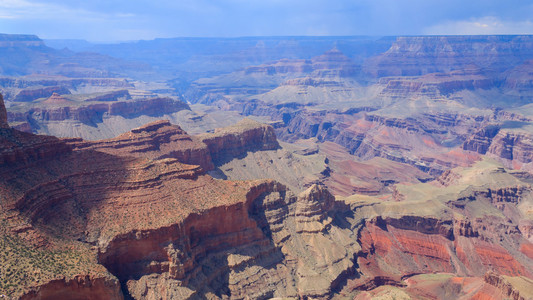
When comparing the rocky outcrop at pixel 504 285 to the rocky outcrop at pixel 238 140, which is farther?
the rocky outcrop at pixel 238 140

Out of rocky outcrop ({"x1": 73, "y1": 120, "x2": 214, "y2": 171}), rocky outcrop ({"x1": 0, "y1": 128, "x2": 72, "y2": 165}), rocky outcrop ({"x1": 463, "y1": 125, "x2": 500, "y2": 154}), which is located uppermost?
rocky outcrop ({"x1": 0, "y1": 128, "x2": 72, "y2": 165})

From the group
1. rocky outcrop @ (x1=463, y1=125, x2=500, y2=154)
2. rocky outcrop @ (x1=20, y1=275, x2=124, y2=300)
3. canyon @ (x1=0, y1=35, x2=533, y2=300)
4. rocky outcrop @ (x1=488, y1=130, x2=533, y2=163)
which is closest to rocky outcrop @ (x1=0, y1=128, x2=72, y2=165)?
canyon @ (x1=0, y1=35, x2=533, y2=300)

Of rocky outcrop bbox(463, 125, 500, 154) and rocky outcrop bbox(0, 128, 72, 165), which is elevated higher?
rocky outcrop bbox(0, 128, 72, 165)

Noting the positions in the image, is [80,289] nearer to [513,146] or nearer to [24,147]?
[24,147]

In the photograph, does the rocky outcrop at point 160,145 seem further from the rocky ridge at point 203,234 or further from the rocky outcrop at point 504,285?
the rocky outcrop at point 504,285

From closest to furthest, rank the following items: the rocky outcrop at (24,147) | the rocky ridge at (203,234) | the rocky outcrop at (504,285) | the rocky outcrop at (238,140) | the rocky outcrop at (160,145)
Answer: the rocky ridge at (203,234), the rocky outcrop at (24,147), the rocky outcrop at (504,285), the rocky outcrop at (160,145), the rocky outcrop at (238,140)

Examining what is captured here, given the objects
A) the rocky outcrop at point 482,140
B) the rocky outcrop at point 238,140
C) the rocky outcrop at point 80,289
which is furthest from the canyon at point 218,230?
the rocky outcrop at point 482,140

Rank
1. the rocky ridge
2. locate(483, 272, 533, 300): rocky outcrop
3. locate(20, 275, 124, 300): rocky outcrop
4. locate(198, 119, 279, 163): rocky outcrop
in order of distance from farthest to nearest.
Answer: locate(198, 119, 279, 163): rocky outcrop
locate(483, 272, 533, 300): rocky outcrop
the rocky ridge
locate(20, 275, 124, 300): rocky outcrop

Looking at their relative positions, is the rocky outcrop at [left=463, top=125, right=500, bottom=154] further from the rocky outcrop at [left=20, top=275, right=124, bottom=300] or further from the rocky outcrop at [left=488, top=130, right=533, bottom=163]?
the rocky outcrop at [left=20, top=275, right=124, bottom=300]

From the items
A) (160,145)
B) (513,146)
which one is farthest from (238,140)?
(513,146)

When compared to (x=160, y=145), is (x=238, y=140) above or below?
below

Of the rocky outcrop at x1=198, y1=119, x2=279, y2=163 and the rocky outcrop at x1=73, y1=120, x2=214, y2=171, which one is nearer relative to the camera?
the rocky outcrop at x1=73, y1=120, x2=214, y2=171

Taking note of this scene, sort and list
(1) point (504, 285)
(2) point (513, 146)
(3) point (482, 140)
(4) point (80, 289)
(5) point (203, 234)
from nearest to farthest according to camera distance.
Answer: (4) point (80, 289) < (5) point (203, 234) < (1) point (504, 285) < (2) point (513, 146) < (3) point (482, 140)
